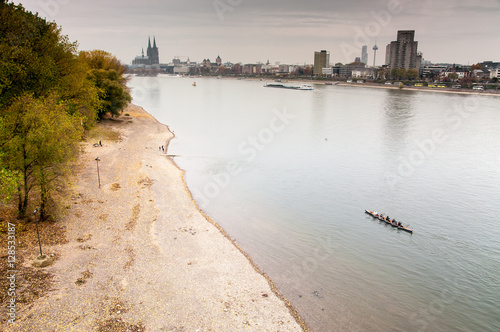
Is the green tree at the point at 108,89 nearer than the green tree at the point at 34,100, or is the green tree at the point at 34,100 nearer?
the green tree at the point at 34,100

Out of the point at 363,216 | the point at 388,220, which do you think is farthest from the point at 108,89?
the point at 388,220

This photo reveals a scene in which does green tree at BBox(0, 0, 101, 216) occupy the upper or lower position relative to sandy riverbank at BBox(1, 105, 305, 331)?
upper

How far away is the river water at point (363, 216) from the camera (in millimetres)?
18453

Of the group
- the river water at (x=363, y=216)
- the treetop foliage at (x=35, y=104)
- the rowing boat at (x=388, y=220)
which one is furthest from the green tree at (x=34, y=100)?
the rowing boat at (x=388, y=220)

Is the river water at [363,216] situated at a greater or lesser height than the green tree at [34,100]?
lesser

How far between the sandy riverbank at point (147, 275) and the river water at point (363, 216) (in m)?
2.16

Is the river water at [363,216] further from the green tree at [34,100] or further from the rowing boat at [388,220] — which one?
the green tree at [34,100]

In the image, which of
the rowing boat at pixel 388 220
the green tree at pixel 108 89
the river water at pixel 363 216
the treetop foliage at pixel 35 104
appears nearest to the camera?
the river water at pixel 363 216

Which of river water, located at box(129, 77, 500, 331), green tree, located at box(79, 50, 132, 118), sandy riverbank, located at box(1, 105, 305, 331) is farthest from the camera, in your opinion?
green tree, located at box(79, 50, 132, 118)

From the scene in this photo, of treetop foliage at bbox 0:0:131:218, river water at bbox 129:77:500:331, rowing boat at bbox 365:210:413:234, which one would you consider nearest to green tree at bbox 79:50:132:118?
river water at bbox 129:77:500:331

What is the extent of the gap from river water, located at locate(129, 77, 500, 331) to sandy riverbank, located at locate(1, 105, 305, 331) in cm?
216

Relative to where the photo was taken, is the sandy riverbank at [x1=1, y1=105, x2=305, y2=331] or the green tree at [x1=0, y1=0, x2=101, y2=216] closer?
the sandy riverbank at [x1=1, y1=105, x2=305, y2=331]

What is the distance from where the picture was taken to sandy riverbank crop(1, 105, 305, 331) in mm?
15133

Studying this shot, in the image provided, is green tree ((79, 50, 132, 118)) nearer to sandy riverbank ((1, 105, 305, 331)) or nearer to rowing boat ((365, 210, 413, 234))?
sandy riverbank ((1, 105, 305, 331))
